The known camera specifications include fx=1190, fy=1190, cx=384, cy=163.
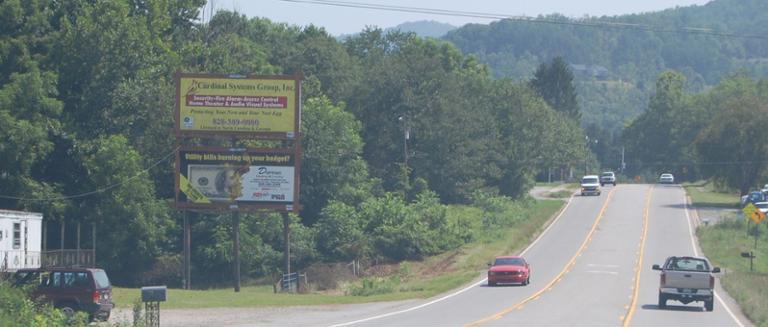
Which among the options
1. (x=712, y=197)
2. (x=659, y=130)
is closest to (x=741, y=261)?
(x=712, y=197)

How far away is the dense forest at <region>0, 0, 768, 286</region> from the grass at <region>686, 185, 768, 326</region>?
1528cm

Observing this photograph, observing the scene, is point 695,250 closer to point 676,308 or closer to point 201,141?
point 201,141

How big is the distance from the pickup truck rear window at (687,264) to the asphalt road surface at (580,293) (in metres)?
1.40

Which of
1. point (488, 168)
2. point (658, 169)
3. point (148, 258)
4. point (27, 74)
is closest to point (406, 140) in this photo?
point (488, 168)

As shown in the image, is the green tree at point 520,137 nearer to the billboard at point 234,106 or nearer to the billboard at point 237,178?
the billboard at point 237,178

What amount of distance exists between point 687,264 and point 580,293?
7.53 meters

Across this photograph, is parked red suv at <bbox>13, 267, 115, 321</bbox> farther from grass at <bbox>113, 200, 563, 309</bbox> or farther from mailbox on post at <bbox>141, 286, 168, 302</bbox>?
grass at <bbox>113, 200, 563, 309</bbox>

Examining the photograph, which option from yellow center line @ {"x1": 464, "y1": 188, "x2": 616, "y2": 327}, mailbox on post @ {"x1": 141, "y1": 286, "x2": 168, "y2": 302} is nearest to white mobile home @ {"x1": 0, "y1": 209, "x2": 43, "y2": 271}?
yellow center line @ {"x1": 464, "y1": 188, "x2": 616, "y2": 327}

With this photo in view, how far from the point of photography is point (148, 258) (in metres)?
66.1

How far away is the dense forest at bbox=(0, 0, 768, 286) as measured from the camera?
64.1 m

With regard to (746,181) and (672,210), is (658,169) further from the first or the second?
(672,210)

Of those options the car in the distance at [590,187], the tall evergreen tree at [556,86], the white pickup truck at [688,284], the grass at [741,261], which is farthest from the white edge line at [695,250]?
the tall evergreen tree at [556,86]

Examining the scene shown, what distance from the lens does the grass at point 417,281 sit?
140ft

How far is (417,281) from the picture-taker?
61000mm
